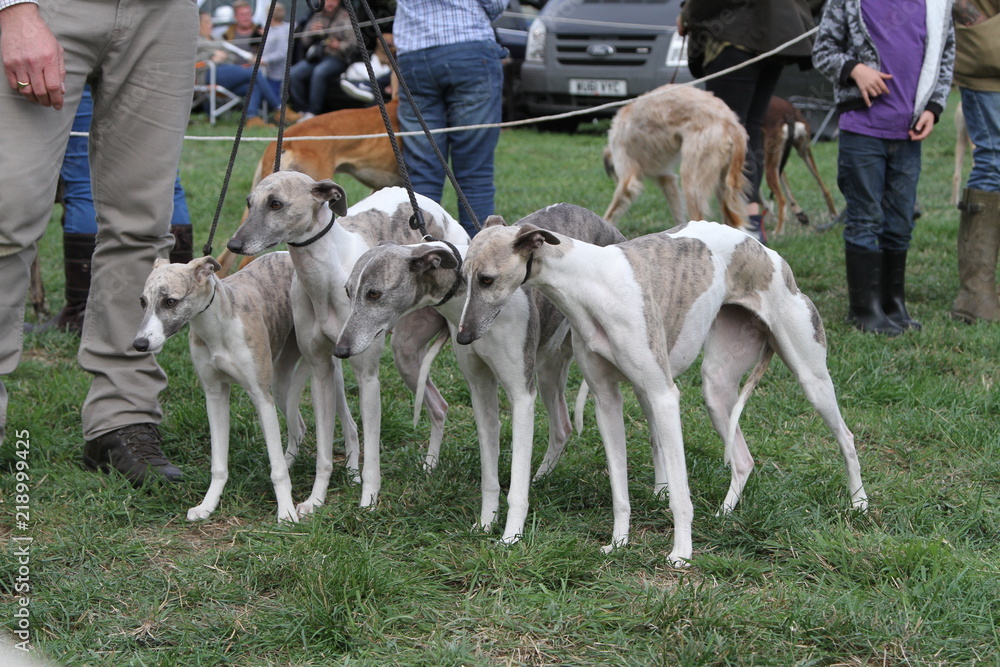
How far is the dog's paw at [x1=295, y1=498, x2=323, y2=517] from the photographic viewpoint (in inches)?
133

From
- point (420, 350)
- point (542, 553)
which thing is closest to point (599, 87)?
point (420, 350)

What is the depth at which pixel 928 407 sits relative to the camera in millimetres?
4277

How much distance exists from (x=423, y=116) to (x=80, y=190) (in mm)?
1817

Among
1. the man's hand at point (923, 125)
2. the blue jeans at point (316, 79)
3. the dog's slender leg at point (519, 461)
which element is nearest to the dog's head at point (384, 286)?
the dog's slender leg at point (519, 461)

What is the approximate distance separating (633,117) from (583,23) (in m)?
6.63

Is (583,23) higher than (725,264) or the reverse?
the reverse

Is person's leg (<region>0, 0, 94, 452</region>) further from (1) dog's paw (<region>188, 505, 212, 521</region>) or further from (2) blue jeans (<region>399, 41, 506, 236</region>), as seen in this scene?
(2) blue jeans (<region>399, 41, 506, 236</region>)

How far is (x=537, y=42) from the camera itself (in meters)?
13.5

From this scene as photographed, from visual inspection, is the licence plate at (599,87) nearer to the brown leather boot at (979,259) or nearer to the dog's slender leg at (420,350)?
the brown leather boot at (979,259)

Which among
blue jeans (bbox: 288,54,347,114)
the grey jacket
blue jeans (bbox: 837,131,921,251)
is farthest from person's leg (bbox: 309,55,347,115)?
blue jeans (bbox: 837,131,921,251)

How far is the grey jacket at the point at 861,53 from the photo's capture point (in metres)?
5.21

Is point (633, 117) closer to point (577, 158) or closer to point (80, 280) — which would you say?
point (80, 280)

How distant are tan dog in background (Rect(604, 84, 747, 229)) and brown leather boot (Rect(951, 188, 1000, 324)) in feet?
4.41

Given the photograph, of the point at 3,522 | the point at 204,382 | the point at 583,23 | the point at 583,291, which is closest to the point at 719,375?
the point at 583,291
